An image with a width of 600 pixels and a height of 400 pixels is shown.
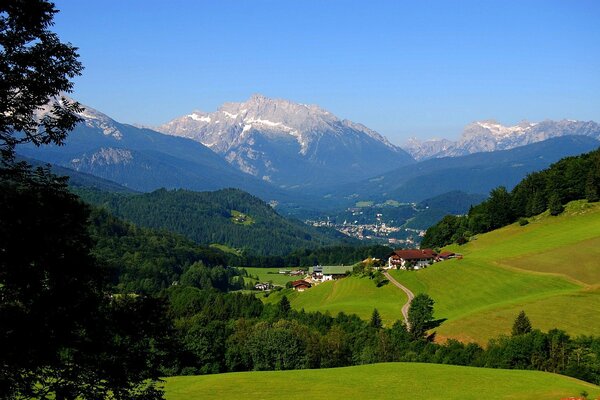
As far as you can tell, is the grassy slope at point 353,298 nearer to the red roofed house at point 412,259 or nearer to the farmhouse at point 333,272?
the red roofed house at point 412,259

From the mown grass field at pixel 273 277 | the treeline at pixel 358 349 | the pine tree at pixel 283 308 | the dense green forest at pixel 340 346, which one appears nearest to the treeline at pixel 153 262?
the mown grass field at pixel 273 277

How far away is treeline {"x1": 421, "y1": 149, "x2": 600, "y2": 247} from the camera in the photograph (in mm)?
116188

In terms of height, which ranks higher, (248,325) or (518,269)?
(518,269)

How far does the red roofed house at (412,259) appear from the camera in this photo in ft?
380

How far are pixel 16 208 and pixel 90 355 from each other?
3.98m

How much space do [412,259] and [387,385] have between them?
8348cm

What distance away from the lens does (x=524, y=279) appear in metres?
85.7

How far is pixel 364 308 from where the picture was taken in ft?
298

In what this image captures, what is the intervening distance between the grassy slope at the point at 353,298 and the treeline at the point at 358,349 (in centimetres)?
1038

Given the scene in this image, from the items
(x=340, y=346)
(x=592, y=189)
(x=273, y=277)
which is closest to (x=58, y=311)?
(x=340, y=346)

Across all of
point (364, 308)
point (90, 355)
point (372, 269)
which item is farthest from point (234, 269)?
point (90, 355)

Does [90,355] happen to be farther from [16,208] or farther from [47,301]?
[16,208]

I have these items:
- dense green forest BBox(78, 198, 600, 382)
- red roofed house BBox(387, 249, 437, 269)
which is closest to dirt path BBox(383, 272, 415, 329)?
dense green forest BBox(78, 198, 600, 382)

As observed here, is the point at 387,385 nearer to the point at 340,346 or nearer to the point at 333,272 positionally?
the point at 340,346
